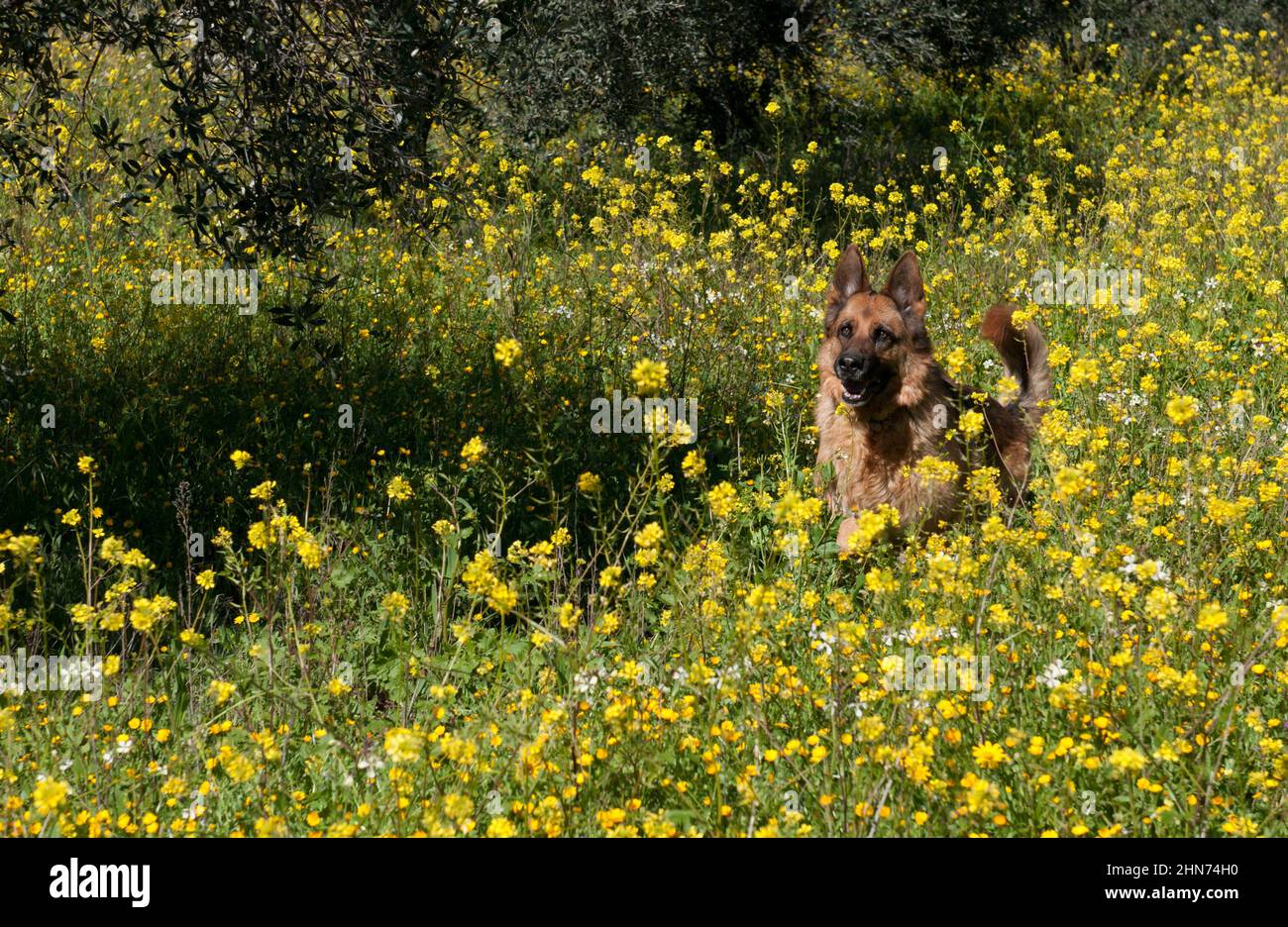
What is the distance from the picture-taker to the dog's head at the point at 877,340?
541cm

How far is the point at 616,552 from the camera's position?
483cm

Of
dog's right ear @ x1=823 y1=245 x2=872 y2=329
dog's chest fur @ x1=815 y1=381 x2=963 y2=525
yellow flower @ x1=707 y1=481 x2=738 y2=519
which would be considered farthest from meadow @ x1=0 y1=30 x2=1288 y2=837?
dog's right ear @ x1=823 y1=245 x2=872 y2=329

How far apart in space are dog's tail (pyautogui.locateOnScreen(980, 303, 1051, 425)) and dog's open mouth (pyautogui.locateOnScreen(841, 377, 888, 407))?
0.83 meters

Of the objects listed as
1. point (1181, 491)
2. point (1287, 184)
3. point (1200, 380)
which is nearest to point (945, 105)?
point (1287, 184)

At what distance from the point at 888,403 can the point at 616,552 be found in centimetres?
163

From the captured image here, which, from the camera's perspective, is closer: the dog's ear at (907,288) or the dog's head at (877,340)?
the dog's head at (877,340)

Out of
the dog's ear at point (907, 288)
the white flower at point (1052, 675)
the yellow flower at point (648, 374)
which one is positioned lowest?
the white flower at point (1052, 675)

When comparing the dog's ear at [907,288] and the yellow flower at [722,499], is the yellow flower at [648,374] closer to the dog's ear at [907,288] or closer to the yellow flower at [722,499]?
the yellow flower at [722,499]

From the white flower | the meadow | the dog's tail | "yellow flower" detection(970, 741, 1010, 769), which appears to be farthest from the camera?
the dog's tail

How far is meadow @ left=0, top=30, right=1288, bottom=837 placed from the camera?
3.13 meters

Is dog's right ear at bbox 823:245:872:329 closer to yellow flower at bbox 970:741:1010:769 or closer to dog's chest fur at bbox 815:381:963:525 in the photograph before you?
dog's chest fur at bbox 815:381:963:525

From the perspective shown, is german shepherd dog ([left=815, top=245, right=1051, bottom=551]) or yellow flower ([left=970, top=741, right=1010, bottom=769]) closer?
yellow flower ([left=970, top=741, right=1010, bottom=769])

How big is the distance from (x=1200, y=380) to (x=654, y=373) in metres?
4.56

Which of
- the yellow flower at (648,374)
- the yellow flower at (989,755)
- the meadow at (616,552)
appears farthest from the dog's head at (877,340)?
the yellow flower at (989,755)
